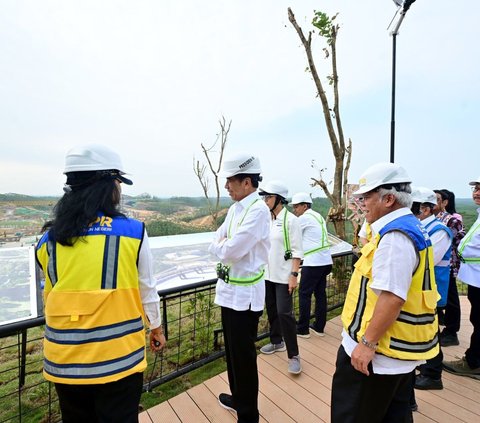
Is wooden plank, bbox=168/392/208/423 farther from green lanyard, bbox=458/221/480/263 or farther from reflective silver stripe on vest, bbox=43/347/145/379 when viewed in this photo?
green lanyard, bbox=458/221/480/263

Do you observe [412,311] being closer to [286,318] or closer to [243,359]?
[243,359]

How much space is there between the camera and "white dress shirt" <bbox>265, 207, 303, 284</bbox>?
262 centimetres

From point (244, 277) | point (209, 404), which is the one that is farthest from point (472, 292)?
point (209, 404)

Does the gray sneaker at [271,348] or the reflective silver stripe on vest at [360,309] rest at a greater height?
the reflective silver stripe on vest at [360,309]

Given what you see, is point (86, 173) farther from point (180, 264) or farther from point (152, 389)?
point (152, 389)

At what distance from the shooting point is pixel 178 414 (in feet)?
6.66

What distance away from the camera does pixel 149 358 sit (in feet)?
9.33

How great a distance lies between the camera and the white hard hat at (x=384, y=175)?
1277mm

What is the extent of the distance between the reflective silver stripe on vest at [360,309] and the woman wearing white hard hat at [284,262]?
1.23 m

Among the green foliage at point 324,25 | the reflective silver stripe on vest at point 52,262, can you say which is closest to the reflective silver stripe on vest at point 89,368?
the reflective silver stripe on vest at point 52,262

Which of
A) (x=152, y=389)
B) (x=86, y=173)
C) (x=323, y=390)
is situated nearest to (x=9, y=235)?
(x=152, y=389)

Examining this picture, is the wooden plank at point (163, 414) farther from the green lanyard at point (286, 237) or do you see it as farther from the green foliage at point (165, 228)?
the green foliage at point (165, 228)

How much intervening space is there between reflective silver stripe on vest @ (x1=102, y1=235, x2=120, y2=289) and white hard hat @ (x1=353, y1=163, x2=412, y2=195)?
1.08 meters

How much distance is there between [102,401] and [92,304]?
0.41 metres
